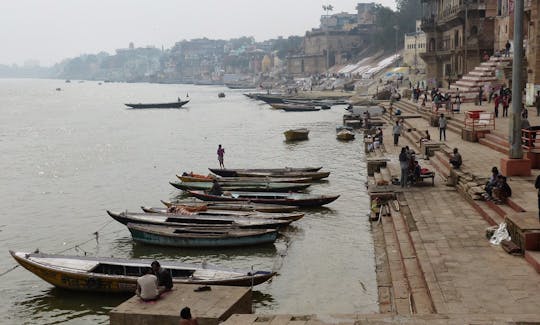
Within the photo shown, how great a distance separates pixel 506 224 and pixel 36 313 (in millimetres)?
11236

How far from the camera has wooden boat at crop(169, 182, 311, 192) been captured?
84.0 ft

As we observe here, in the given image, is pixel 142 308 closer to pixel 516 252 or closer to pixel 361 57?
pixel 516 252

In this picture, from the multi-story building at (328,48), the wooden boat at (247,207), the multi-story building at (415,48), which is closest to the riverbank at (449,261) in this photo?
the wooden boat at (247,207)

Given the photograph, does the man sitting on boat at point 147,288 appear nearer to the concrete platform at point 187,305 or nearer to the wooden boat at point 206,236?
the concrete platform at point 187,305

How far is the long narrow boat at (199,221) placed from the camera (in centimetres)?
1933

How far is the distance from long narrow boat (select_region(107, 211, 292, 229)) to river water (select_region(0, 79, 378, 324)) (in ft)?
2.36

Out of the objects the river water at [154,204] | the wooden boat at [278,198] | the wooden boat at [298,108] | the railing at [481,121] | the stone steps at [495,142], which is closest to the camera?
the river water at [154,204]

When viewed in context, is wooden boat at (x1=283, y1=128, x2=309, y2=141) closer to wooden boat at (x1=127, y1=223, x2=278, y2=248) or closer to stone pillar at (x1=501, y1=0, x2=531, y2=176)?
wooden boat at (x1=127, y1=223, x2=278, y2=248)

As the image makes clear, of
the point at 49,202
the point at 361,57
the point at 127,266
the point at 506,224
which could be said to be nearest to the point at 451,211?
the point at 506,224

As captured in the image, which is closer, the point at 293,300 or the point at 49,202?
the point at 293,300

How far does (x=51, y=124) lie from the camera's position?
78625 mm

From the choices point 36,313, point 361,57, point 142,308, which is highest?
point 361,57

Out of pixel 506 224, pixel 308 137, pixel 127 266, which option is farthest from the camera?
pixel 308 137

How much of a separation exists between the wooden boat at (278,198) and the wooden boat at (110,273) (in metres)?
8.04
